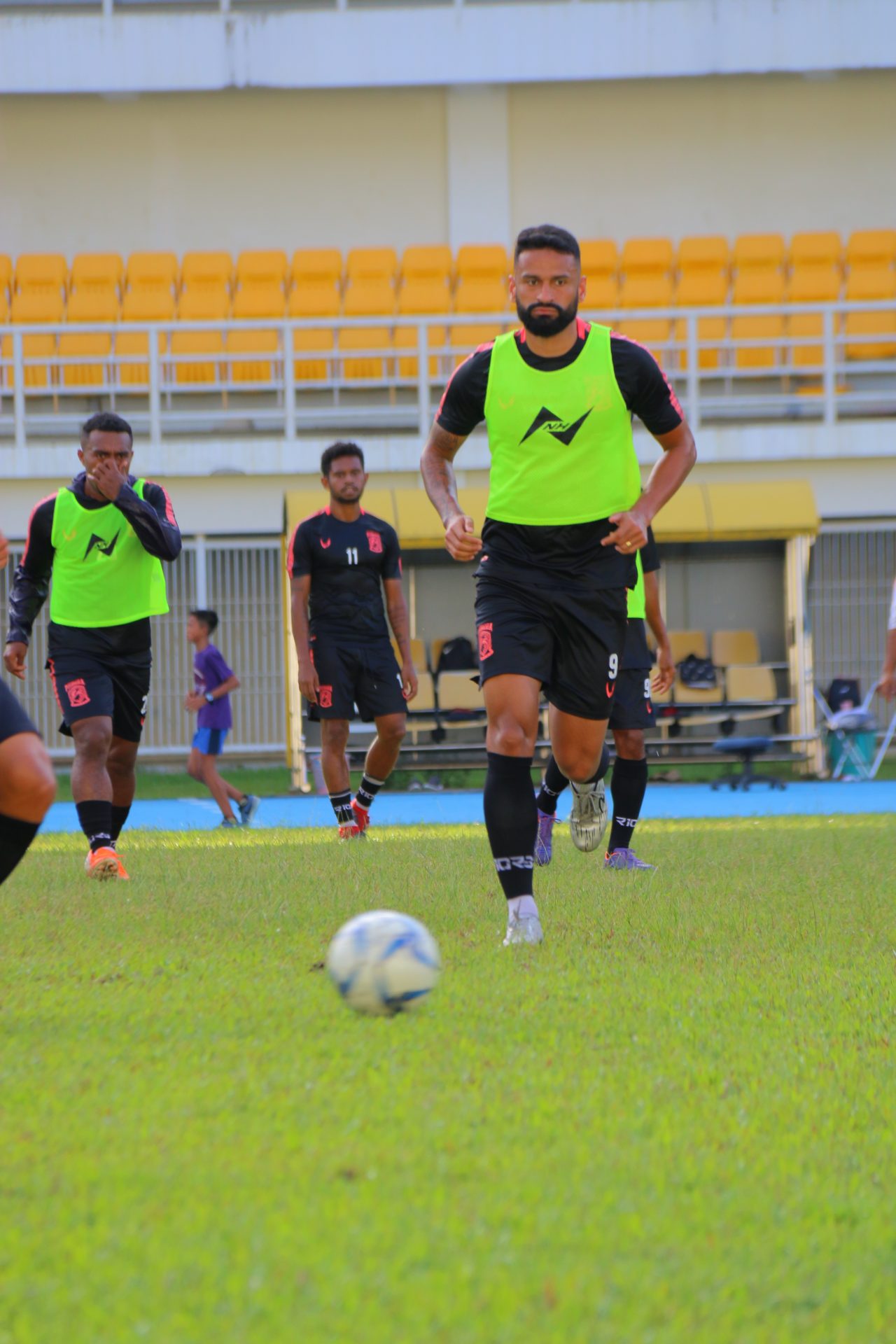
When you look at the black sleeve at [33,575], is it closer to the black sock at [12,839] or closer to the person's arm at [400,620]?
the person's arm at [400,620]

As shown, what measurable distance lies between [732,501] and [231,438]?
243 inches

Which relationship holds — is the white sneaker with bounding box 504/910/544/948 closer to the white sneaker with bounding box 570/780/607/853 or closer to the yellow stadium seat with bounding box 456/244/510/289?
the white sneaker with bounding box 570/780/607/853

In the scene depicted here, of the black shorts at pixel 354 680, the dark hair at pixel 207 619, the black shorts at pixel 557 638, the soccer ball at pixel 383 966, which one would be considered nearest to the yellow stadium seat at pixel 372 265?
the dark hair at pixel 207 619

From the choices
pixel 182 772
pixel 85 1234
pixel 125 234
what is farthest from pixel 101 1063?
pixel 125 234

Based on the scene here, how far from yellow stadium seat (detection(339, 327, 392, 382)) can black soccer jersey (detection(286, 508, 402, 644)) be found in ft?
40.8

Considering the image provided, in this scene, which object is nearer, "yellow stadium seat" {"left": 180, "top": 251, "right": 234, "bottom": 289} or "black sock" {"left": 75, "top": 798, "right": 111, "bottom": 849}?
"black sock" {"left": 75, "top": 798, "right": 111, "bottom": 849}

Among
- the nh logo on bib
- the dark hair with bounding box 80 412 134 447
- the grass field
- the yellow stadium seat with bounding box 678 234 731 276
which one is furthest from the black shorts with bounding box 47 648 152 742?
the yellow stadium seat with bounding box 678 234 731 276

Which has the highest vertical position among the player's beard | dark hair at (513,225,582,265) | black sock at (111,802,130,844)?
dark hair at (513,225,582,265)

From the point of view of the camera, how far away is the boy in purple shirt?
1293 centimetres

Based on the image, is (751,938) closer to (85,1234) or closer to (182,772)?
(85,1234)

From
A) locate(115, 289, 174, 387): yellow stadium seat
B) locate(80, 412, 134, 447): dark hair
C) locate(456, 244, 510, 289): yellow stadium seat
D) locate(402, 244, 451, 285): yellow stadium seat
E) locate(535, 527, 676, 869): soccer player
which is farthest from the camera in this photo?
locate(402, 244, 451, 285): yellow stadium seat

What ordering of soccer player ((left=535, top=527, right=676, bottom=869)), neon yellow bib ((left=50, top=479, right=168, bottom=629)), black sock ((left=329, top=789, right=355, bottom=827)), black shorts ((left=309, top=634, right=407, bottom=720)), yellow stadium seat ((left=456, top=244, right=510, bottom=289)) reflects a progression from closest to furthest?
neon yellow bib ((left=50, top=479, right=168, bottom=629))
soccer player ((left=535, top=527, right=676, bottom=869))
black shorts ((left=309, top=634, right=407, bottom=720))
black sock ((left=329, top=789, right=355, bottom=827))
yellow stadium seat ((left=456, top=244, right=510, bottom=289))

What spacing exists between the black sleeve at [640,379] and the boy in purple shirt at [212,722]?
7.83m

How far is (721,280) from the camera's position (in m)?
22.6
